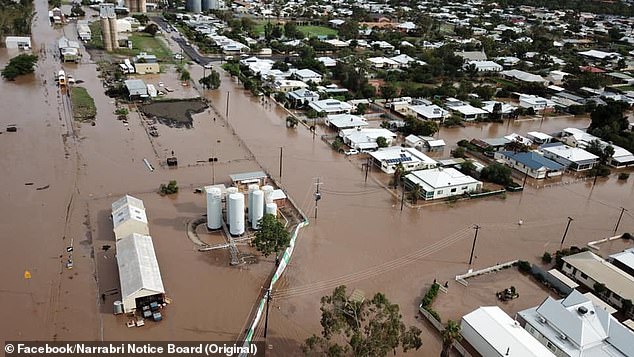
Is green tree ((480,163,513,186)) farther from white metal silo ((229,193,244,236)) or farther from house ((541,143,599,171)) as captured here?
white metal silo ((229,193,244,236))

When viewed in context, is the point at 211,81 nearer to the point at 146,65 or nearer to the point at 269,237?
the point at 146,65

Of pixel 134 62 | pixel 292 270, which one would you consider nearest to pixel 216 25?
pixel 134 62

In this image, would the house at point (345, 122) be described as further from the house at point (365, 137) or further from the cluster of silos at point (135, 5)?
the cluster of silos at point (135, 5)

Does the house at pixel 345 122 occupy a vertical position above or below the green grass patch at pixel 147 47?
below

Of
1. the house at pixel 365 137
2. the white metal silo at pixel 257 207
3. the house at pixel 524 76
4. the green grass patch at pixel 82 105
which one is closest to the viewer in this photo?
the white metal silo at pixel 257 207

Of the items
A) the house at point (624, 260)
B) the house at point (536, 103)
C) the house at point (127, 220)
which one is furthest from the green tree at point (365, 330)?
the house at point (536, 103)

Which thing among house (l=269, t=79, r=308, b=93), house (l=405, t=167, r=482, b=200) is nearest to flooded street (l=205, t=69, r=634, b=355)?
house (l=405, t=167, r=482, b=200)
